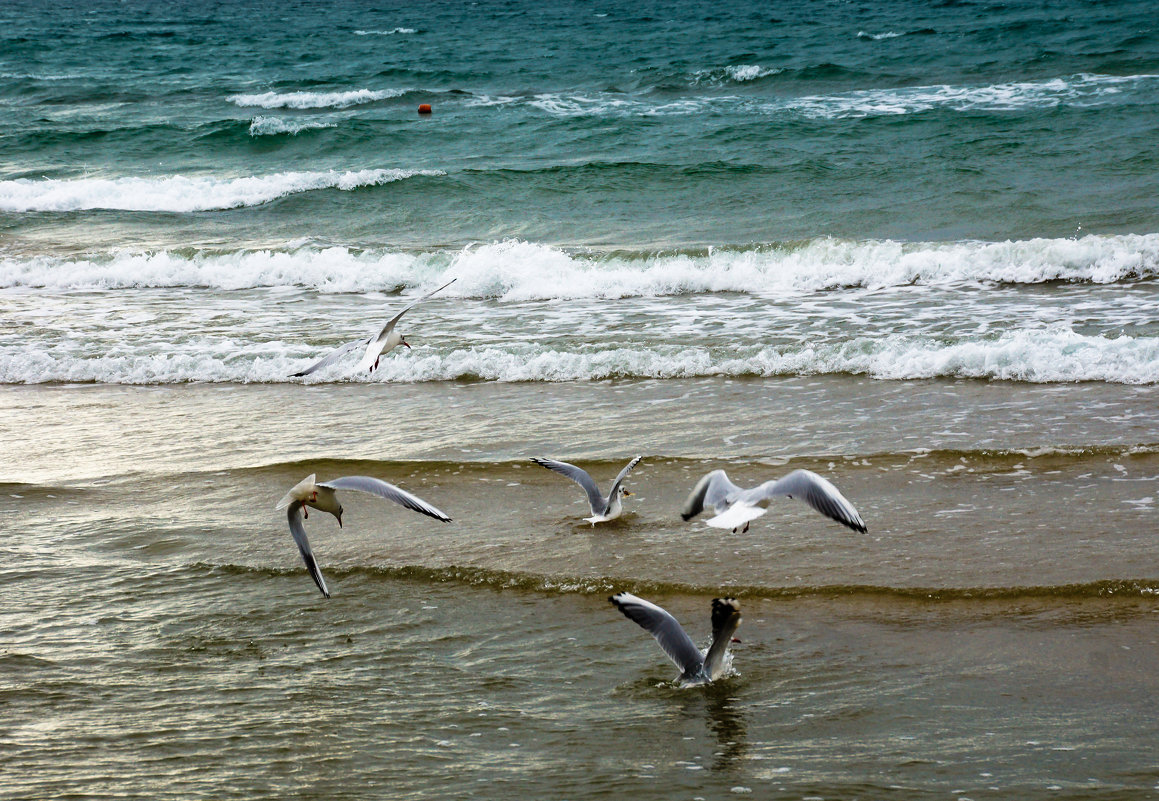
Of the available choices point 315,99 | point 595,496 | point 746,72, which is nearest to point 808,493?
point 595,496

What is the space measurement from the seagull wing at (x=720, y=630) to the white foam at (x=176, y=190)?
15652 mm

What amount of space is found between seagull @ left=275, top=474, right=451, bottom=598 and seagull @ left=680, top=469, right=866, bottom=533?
1140mm

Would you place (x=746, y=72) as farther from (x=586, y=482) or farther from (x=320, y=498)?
(x=320, y=498)

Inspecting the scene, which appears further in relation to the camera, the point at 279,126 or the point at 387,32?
the point at 387,32

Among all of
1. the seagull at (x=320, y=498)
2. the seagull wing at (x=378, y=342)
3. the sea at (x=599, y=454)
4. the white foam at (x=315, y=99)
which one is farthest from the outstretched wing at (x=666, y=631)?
the white foam at (x=315, y=99)

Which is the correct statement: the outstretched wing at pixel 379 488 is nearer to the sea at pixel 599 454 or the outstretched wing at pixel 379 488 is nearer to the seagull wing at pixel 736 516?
the sea at pixel 599 454

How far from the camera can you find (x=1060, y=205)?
1473 cm

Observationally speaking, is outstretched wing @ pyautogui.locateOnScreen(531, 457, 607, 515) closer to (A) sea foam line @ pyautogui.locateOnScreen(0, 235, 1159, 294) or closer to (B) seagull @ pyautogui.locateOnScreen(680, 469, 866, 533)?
(B) seagull @ pyautogui.locateOnScreen(680, 469, 866, 533)

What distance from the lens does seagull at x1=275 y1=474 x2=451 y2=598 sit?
4.77 m

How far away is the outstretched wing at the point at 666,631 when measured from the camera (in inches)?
172

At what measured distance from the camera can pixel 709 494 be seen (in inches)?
204

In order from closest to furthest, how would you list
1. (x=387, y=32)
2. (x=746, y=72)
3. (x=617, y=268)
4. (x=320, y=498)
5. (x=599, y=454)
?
(x=320, y=498) < (x=599, y=454) < (x=617, y=268) < (x=746, y=72) < (x=387, y=32)

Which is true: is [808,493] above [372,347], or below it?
below

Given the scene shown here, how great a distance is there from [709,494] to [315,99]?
24.8 m
